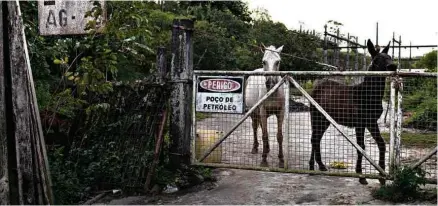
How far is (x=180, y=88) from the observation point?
6.55 meters

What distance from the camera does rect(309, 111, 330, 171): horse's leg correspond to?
274 inches

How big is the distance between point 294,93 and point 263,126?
78cm

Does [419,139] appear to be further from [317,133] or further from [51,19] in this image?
[51,19]

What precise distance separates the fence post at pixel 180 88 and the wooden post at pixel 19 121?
2.08m

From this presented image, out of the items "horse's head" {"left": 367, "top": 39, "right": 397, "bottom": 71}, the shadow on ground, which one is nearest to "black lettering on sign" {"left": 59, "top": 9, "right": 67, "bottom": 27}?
the shadow on ground

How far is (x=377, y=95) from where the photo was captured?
6.24 metres

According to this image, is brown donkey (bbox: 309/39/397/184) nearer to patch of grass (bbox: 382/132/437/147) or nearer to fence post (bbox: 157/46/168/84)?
patch of grass (bbox: 382/132/437/147)

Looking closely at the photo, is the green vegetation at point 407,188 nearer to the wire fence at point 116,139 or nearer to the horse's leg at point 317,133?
the horse's leg at point 317,133

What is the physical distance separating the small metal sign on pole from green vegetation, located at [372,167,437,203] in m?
3.92

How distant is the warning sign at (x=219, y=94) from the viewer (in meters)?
6.39

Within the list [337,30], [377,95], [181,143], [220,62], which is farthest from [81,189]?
[337,30]

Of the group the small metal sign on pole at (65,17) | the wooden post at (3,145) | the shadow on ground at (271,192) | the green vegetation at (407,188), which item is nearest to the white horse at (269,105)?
the shadow on ground at (271,192)

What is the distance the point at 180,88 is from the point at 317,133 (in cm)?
217

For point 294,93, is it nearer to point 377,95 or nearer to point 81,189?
point 377,95
